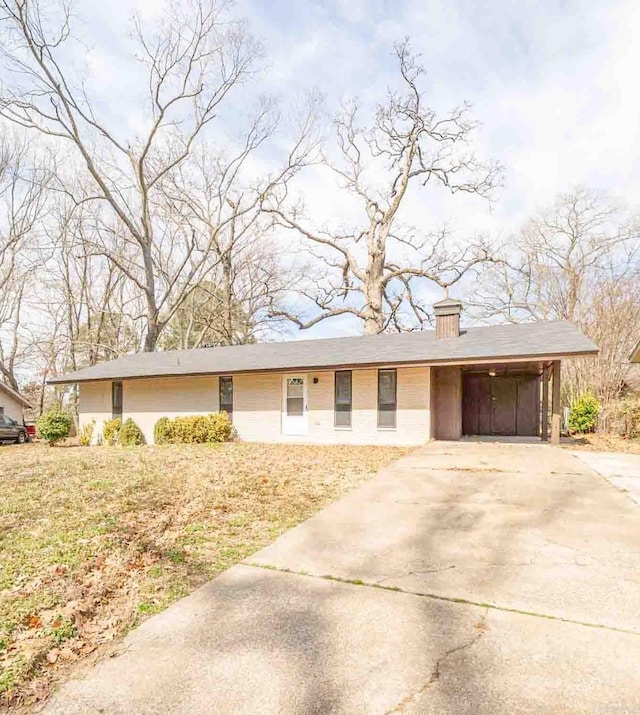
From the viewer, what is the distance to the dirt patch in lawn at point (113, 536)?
2631 millimetres

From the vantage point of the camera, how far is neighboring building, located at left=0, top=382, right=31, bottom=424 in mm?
21469

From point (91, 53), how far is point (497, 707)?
20726mm

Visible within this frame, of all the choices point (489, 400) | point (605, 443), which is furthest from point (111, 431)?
point (605, 443)

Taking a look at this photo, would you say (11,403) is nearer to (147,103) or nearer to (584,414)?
(147,103)

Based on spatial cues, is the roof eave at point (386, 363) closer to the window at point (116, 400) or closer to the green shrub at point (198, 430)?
the window at point (116, 400)

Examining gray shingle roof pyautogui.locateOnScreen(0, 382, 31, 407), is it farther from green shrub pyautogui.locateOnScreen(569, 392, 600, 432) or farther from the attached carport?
green shrub pyautogui.locateOnScreen(569, 392, 600, 432)

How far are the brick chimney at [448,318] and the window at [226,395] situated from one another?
6.84 metres

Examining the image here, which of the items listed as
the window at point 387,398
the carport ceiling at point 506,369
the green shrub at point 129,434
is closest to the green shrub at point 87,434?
the green shrub at point 129,434

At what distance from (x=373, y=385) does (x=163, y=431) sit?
675cm

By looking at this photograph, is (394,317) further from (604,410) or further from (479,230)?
(604,410)

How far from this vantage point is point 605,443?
12344mm

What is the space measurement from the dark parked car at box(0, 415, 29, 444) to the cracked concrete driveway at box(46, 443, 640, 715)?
740 inches

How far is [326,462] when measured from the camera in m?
9.10

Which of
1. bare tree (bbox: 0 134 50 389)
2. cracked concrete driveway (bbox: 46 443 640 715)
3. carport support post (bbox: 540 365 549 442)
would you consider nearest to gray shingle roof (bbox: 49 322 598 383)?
carport support post (bbox: 540 365 549 442)
